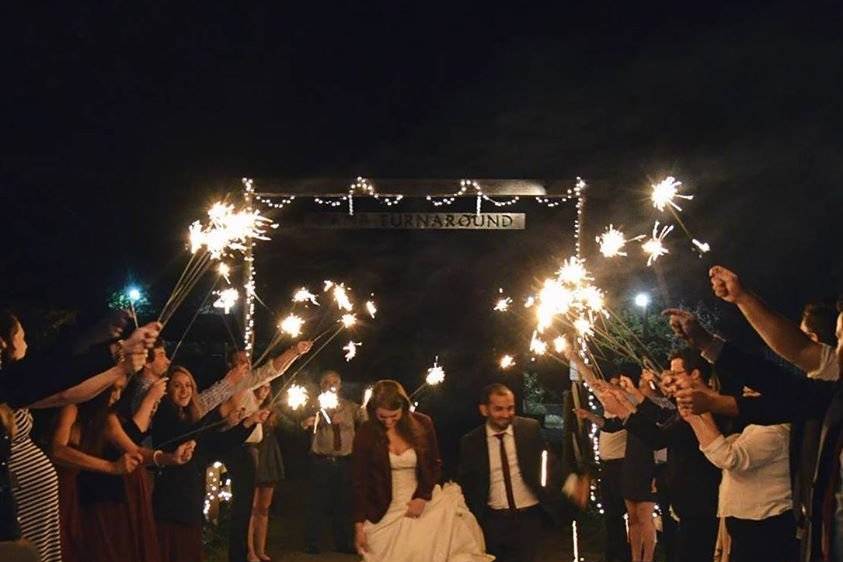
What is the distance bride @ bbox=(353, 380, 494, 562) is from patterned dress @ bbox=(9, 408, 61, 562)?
2270 millimetres

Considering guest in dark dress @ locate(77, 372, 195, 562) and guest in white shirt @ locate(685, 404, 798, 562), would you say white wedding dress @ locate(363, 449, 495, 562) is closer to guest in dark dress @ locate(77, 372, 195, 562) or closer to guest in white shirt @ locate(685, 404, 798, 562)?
guest in dark dress @ locate(77, 372, 195, 562)

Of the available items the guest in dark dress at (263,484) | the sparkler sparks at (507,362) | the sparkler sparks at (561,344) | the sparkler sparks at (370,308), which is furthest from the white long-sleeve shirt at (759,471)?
the sparkler sparks at (370,308)

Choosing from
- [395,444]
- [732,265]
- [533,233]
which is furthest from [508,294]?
[395,444]

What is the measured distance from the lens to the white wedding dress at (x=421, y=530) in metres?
8.51

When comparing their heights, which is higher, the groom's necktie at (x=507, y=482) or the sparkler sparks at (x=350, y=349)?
the sparkler sparks at (x=350, y=349)

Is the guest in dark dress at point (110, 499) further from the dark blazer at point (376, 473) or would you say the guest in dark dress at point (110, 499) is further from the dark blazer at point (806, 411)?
the dark blazer at point (806, 411)

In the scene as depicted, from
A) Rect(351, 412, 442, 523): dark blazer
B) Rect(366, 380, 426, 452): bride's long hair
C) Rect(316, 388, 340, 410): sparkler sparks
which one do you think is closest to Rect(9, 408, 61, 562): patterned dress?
Rect(351, 412, 442, 523): dark blazer

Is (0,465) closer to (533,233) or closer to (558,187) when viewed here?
(558,187)

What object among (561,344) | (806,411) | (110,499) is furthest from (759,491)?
(110,499)

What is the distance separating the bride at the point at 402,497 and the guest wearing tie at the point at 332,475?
15.3ft

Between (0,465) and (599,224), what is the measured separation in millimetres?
8867

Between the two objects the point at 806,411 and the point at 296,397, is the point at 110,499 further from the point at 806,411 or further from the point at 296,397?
the point at 296,397

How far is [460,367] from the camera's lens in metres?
24.4

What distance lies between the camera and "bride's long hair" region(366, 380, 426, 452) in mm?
8812
